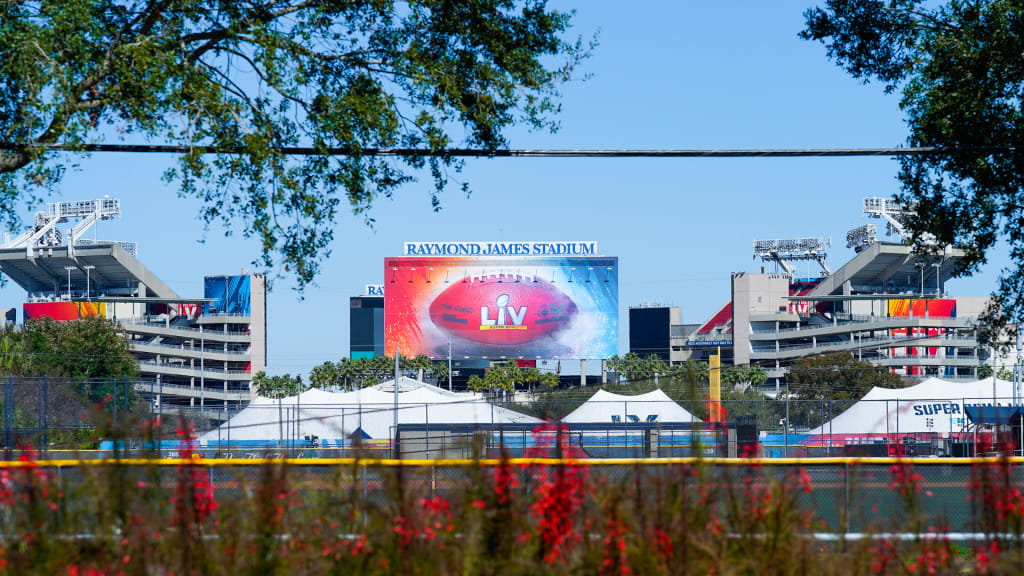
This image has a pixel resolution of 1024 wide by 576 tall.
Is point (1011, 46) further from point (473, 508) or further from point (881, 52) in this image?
point (473, 508)

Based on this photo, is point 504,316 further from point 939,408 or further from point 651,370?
point 939,408

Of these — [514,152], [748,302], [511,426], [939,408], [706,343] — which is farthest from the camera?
[706,343]

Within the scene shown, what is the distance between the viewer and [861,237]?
14862 centimetres

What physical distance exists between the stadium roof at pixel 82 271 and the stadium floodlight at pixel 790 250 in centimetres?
8489

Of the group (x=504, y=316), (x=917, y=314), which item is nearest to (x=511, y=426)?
(x=504, y=316)

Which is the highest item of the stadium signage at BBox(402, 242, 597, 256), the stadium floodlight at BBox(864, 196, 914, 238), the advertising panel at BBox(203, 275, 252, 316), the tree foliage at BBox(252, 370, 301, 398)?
the stadium floodlight at BBox(864, 196, 914, 238)

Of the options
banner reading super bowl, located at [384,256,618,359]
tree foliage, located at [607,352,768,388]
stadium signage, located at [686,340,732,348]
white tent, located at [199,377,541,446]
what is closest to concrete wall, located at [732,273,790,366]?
stadium signage, located at [686,340,732,348]

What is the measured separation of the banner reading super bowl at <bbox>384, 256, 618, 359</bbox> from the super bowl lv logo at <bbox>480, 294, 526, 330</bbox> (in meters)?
0.12

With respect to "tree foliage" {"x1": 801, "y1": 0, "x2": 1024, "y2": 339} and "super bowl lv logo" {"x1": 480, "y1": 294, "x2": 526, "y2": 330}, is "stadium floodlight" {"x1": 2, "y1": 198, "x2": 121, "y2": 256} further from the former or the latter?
"tree foliage" {"x1": 801, "y1": 0, "x2": 1024, "y2": 339}

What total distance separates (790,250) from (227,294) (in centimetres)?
8185

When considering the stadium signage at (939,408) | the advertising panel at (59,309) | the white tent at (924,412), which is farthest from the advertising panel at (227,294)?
the stadium signage at (939,408)

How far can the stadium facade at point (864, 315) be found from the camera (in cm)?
12888

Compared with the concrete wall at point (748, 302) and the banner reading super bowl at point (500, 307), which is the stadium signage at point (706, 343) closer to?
the concrete wall at point (748, 302)

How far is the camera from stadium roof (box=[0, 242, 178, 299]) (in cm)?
13612
